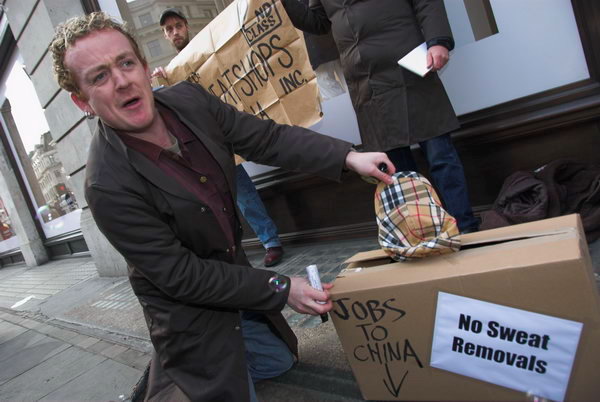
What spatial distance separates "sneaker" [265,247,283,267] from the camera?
3887 millimetres

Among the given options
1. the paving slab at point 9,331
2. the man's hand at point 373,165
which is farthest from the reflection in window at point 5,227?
the man's hand at point 373,165

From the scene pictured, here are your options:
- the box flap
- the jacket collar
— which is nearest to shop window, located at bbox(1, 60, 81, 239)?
the jacket collar

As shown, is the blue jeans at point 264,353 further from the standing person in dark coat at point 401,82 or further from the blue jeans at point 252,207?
the blue jeans at point 252,207

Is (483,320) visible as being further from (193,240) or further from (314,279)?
(193,240)

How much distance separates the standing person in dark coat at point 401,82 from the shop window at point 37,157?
7275 millimetres

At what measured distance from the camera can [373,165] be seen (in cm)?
156

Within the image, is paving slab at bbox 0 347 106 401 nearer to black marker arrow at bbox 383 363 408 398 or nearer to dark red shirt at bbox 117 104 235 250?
dark red shirt at bbox 117 104 235 250

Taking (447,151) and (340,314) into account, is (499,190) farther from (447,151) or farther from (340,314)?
(340,314)

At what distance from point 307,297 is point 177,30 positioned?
9.68 ft

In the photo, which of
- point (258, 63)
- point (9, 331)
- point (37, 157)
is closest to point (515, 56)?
point (258, 63)

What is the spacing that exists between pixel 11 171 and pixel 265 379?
431 inches

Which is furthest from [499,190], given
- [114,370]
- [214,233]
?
[114,370]

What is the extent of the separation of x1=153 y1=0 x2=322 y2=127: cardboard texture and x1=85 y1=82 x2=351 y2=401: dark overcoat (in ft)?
3.74

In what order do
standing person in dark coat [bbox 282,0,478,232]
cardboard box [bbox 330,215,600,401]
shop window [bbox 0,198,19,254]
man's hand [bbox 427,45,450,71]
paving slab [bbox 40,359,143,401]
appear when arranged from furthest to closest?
1. shop window [bbox 0,198,19,254]
2. paving slab [bbox 40,359,143,401]
3. standing person in dark coat [bbox 282,0,478,232]
4. man's hand [bbox 427,45,450,71]
5. cardboard box [bbox 330,215,600,401]
